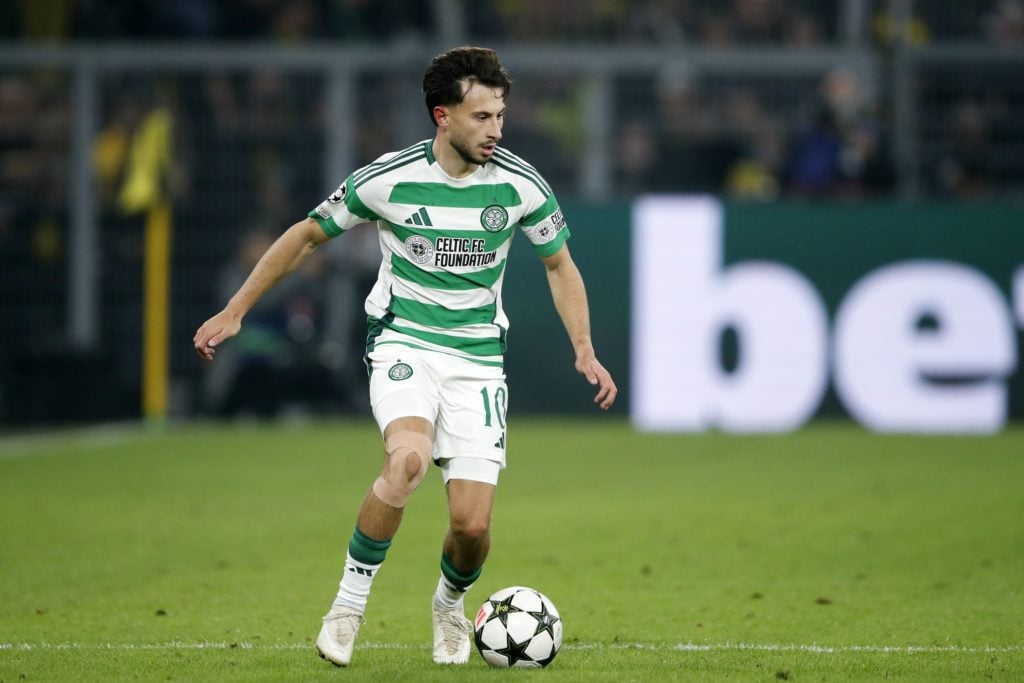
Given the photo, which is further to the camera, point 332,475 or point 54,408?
point 54,408

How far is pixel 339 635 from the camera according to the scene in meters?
6.07

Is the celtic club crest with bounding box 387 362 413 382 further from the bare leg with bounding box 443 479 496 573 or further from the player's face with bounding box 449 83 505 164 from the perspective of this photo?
the player's face with bounding box 449 83 505 164

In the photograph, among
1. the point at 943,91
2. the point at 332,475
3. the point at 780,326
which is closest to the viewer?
the point at 332,475

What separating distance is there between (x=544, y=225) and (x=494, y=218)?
0.25 metres

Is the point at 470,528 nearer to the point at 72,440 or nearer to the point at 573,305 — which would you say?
the point at 573,305

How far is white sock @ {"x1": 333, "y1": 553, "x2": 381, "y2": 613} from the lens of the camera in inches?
240

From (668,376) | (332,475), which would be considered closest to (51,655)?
(332,475)

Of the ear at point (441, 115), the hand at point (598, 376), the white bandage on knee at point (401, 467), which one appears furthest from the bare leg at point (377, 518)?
the ear at point (441, 115)

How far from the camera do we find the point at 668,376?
56.4 feet

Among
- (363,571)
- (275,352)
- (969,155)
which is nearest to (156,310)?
(275,352)

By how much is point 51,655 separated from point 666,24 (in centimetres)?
1318

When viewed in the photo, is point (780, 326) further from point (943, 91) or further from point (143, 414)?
point (143, 414)

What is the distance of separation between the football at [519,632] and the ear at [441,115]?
1.78 m

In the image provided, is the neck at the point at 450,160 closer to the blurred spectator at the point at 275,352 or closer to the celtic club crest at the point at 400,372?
the celtic club crest at the point at 400,372
